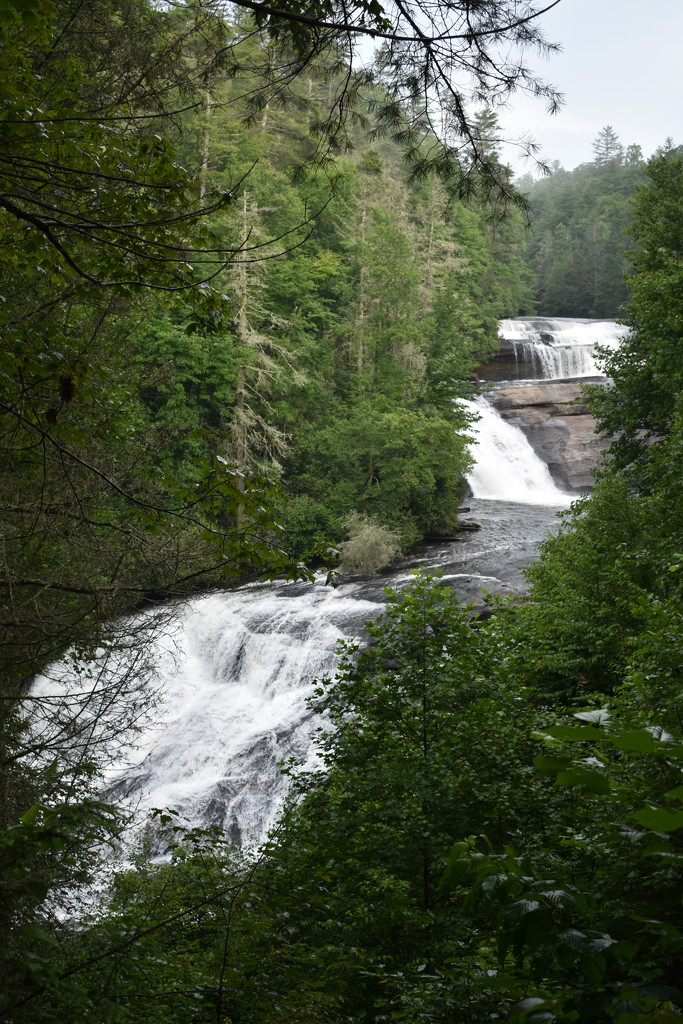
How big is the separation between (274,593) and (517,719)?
11.2m

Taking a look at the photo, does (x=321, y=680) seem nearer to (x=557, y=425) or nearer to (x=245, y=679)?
(x=245, y=679)

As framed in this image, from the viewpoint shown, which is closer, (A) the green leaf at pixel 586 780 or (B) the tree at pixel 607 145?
(A) the green leaf at pixel 586 780

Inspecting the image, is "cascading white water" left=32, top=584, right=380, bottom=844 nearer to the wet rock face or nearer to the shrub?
the shrub

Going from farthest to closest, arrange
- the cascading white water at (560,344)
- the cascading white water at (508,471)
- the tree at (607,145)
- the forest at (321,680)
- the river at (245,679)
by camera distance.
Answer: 1. the tree at (607,145)
2. the cascading white water at (560,344)
3. the cascading white water at (508,471)
4. the river at (245,679)
5. the forest at (321,680)

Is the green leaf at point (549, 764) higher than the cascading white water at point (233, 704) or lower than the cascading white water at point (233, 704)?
higher

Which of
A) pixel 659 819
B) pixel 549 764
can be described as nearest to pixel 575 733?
pixel 549 764

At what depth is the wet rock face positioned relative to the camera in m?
24.8

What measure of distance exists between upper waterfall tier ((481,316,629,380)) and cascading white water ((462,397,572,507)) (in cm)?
691

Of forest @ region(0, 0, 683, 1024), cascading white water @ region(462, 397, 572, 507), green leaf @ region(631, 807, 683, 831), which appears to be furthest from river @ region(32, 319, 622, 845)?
green leaf @ region(631, 807, 683, 831)

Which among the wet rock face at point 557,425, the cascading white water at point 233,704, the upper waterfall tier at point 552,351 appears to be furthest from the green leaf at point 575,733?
the upper waterfall tier at point 552,351

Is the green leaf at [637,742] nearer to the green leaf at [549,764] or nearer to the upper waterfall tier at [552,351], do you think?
the green leaf at [549,764]

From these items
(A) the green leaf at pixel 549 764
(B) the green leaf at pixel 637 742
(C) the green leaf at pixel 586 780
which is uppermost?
(B) the green leaf at pixel 637 742

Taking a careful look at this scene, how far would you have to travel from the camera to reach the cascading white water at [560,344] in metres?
32.1

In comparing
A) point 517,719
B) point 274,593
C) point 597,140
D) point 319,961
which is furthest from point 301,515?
point 597,140
